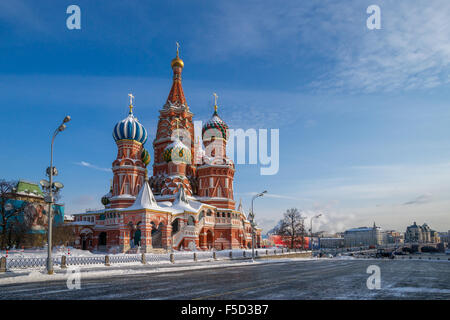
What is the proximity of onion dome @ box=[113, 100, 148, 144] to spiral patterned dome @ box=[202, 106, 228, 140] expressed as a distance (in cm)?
1219

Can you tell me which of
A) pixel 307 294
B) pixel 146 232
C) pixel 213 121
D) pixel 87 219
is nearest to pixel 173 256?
pixel 146 232

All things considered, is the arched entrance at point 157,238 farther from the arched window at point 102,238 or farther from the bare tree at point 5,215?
the bare tree at point 5,215

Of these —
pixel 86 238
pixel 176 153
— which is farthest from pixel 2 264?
pixel 176 153

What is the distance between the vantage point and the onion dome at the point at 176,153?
5518 centimetres

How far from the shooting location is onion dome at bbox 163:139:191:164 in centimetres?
5518

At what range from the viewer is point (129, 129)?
178 ft

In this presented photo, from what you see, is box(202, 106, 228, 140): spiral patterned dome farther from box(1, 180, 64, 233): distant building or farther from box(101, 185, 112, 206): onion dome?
box(1, 180, 64, 233): distant building

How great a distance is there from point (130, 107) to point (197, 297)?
4963 centimetres

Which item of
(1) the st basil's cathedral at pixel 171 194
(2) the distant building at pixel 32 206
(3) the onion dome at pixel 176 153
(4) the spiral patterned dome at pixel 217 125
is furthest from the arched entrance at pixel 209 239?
(2) the distant building at pixel 32 206

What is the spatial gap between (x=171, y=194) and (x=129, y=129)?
11.9 metres

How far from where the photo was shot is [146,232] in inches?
1626

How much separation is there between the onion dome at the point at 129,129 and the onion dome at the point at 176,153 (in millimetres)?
4680
